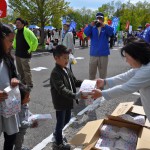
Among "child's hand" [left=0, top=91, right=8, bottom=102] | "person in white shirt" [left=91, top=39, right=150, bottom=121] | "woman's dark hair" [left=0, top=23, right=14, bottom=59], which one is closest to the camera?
"child's hand" [left=0, top=91, right=8, bottom=102]

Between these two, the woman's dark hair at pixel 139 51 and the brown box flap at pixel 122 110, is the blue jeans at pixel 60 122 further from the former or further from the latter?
the woman's dark hair at pixel 139 51

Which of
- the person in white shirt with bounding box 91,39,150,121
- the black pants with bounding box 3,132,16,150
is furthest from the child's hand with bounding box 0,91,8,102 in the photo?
the person in white shirt with bounding box 91,39,150,121

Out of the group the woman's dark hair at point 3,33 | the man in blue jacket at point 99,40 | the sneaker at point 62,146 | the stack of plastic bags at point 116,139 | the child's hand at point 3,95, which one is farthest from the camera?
the man in blue jacket at point 99,40

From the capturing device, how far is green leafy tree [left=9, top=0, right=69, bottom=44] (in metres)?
17.9

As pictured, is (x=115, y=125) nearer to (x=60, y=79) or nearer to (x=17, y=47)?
(x=60, y=79)

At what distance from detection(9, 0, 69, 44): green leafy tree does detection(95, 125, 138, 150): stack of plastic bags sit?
626 inches

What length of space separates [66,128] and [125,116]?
4.06ft

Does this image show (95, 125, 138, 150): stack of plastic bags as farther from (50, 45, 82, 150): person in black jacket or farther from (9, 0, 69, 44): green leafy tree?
(9, 0, 69, 44): green leafy tree

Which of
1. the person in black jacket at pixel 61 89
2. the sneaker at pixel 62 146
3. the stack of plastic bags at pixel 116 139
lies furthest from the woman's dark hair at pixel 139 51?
the sneaker at pixel 62 146

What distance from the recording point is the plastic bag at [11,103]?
2.25 meters

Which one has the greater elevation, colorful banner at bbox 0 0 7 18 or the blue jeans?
colorful banner at bbox 0 0 7 18

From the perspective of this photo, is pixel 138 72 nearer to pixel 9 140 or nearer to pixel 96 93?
pixel 96 93

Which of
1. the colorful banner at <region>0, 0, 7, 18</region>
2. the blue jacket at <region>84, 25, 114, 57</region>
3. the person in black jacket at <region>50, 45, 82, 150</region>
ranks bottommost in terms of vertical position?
the person in black jacket at <region>50, 45, 82, 150</region>

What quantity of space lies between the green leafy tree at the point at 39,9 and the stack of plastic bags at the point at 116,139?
52.1ft
